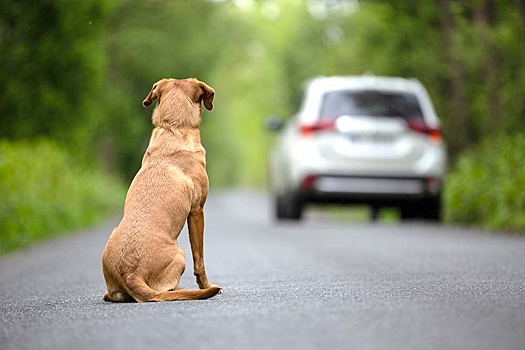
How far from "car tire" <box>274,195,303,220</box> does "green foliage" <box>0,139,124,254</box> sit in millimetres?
3399

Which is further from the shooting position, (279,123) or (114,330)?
(279,123)

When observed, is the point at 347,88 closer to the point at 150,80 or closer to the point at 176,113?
the point at 176,113

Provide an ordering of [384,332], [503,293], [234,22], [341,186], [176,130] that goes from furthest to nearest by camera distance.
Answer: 1. [234,22]
2. [341,186]
3. [176,130]
4. [503,293]
5. [384,332]

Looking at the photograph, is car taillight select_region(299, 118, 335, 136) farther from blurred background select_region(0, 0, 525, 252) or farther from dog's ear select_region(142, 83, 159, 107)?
dog's ear select_region(142, 83, 159, 107)

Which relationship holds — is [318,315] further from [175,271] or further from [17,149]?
[17,149]

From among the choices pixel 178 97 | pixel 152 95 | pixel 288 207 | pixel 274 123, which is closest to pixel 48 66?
pixel 274 123

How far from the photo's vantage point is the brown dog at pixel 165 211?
6539mm

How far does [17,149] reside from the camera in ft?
58.7

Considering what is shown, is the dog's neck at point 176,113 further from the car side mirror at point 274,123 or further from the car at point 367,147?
the car side mirror at point 274,123

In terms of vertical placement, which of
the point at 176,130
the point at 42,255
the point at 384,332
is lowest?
the point at 42,255

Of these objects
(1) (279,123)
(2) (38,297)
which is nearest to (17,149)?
(1) (279,123)

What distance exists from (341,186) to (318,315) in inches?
390

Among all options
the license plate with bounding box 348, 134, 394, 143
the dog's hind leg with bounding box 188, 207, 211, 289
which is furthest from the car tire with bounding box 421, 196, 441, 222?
the dog's hind leg with bounding box 188, 207, 211, 289

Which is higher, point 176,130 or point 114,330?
point 176,130
